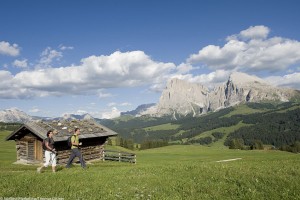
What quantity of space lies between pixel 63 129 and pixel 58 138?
3058 mm

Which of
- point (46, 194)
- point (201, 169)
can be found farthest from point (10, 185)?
point (201, 169)

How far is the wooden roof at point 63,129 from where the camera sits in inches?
1491

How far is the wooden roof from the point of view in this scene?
3788 cm

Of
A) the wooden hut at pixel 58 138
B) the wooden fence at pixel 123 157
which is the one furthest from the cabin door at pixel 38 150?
the wooden fence at pixel 123 157

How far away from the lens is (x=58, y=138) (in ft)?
122

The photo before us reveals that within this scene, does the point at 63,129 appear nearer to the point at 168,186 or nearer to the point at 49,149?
the point at 49,149

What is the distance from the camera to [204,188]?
39.9 feet

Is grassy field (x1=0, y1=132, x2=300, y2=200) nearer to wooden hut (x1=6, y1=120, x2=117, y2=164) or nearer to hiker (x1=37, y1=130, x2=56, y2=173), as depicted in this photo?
hiker (x1=37, y1=130, x2=56, y2=173)

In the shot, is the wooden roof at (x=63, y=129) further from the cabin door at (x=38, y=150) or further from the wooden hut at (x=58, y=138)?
the cabin door at (x=38, y=150)

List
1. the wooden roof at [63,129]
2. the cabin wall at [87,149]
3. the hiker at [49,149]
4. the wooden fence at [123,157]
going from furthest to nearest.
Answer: the wooden fence at [123,157] < the cabin wall at [87,149] < the wooden roof at [63,129] < the hiker at [49,149]

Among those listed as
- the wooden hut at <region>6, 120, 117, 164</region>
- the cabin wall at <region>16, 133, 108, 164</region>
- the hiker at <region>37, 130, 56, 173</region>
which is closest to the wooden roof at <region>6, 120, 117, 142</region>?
the wooden hut at <region>6, 120, 117, 164</region>

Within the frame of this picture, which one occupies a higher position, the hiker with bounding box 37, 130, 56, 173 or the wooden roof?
the wooden roof

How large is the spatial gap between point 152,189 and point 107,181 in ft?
10.0

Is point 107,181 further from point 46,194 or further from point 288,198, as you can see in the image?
point 288,198
